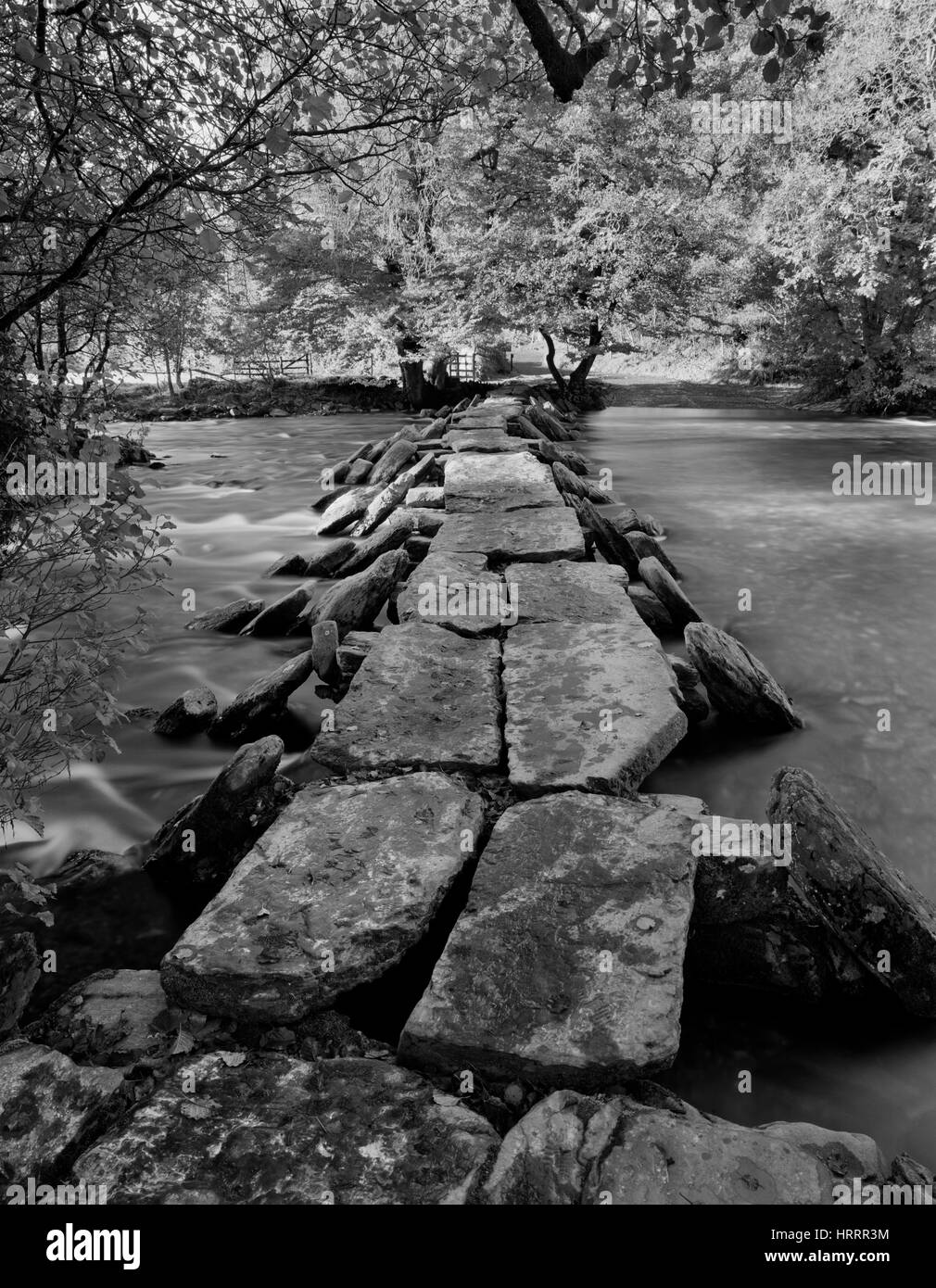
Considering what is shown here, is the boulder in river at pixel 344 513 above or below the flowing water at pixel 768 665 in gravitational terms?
above

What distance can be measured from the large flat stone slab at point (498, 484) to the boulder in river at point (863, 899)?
4.42m

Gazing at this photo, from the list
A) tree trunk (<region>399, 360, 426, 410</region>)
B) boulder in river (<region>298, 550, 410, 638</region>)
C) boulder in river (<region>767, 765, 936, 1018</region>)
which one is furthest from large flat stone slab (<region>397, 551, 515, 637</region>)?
tree trunk (<region>399, 360, 426, 410</region>)

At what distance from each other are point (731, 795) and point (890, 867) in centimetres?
105

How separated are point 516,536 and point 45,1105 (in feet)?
15.2

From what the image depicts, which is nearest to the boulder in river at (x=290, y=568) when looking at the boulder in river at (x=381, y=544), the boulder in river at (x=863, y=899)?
the boulder in river at (x=381, y=544)

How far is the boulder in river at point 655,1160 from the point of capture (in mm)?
1554

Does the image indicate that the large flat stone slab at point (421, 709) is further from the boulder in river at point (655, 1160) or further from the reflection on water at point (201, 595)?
the boulder in river at point (655, 1160)

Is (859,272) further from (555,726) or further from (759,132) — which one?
(555,726)

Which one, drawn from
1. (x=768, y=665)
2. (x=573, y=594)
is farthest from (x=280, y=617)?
(x=768, y=665)

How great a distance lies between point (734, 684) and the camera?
414 cm

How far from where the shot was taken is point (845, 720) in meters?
4.50

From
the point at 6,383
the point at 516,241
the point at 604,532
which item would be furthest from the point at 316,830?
the point at 516,241

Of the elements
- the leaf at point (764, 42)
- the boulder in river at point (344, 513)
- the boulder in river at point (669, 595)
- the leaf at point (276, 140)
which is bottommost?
the boulder in river at point (669, 595)

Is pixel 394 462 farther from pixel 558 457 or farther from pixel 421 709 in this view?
pixel 421 709
